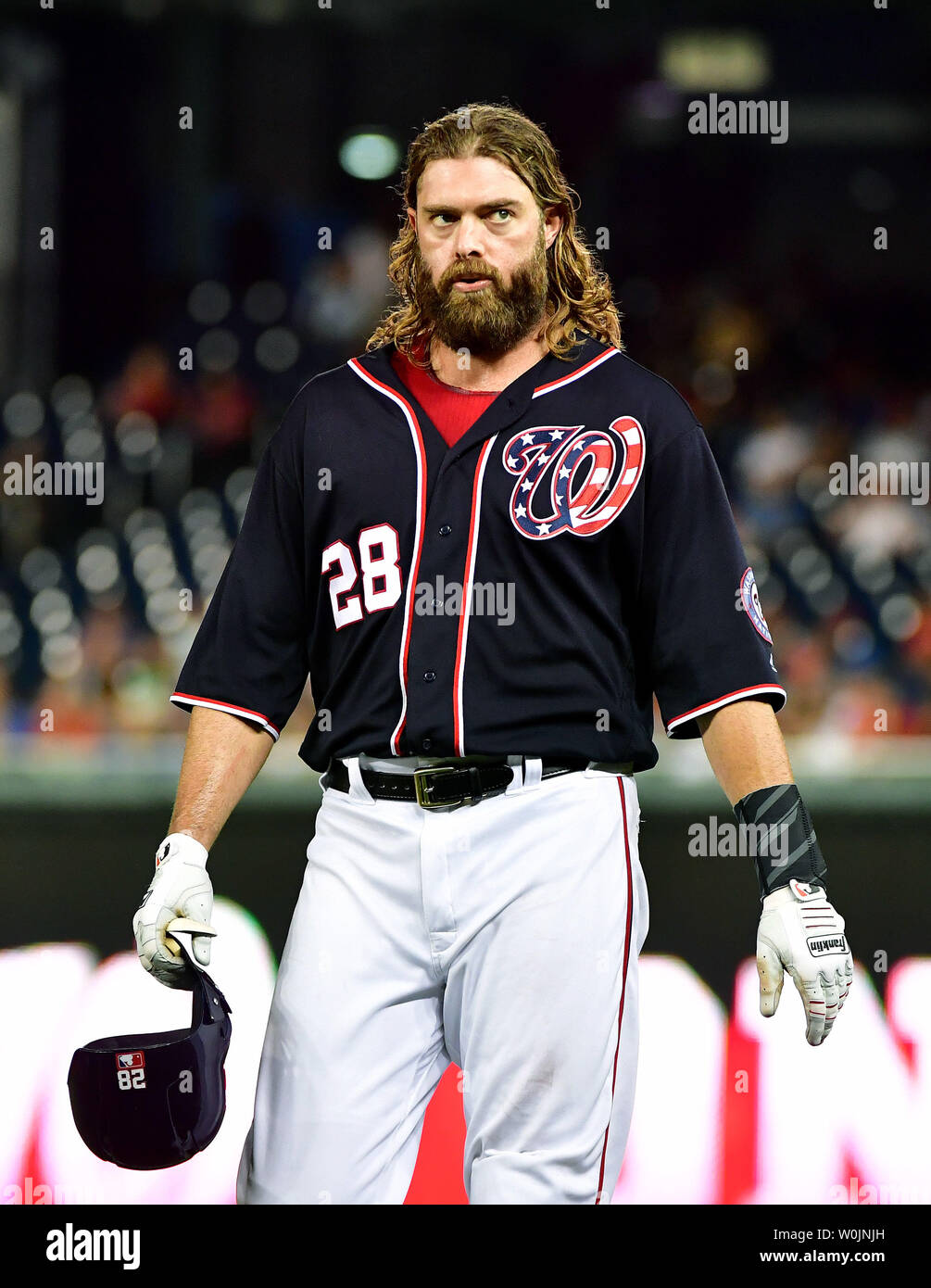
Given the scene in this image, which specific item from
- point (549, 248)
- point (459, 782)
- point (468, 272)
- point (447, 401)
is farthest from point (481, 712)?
point (549, 248)

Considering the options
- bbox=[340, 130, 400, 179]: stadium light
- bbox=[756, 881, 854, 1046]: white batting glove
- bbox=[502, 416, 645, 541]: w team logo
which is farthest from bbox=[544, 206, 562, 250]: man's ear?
bbox=[340, 130, 400, 179]: stadium light

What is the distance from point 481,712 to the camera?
1639 millimetres

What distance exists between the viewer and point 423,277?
1.80 metres

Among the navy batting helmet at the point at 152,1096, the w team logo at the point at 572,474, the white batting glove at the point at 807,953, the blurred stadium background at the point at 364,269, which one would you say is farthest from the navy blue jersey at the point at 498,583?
the blurred stadium background at the point at 364,269

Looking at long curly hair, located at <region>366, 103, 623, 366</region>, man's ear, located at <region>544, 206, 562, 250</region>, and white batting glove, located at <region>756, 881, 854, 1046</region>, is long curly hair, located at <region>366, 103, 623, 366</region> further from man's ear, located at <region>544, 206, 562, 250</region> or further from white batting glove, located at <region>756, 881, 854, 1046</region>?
white batting glove, located at <region>756, 881, 854, 1046</region>

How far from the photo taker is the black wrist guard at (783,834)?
162cm

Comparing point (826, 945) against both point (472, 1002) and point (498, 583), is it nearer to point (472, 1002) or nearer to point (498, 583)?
point (472, 1002)

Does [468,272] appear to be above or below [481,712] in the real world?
above

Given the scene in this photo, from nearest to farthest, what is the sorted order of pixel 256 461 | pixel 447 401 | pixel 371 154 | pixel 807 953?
pixel 807 953 < pixel 447 401 < pixel 256 461 < pixel 371 154

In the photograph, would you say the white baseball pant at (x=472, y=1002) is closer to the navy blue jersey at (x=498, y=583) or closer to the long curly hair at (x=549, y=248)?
the navy blue jersey at (x=498, y=583)

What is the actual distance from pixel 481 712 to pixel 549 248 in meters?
0.66

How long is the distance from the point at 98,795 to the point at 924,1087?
190 cm

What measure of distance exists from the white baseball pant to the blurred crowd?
2544 millimetres

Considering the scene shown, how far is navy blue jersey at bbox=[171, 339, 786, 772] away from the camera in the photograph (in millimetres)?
1662
